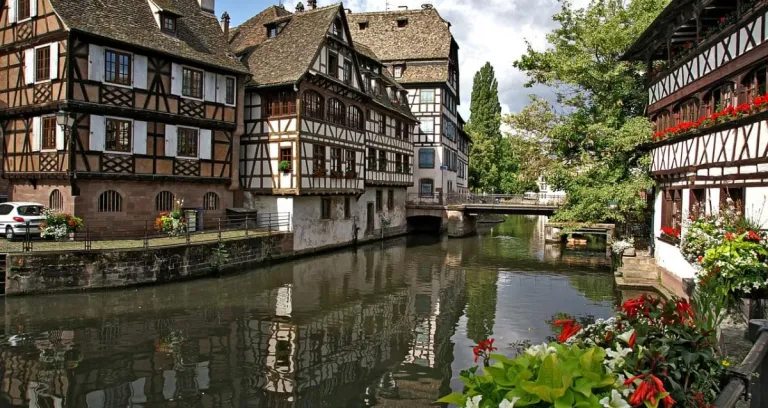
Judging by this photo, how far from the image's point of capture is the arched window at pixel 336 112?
97.6ft

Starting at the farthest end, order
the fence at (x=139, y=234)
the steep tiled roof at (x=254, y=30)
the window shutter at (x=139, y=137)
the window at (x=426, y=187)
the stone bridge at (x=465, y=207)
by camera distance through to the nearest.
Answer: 1. the window at (x=426, y=187)
2. the stone bridge at (x=465, y=207)
3. the steep tiled roof at (x=254, y=30)
4. the window shutter at (x=139, y=137)
5. the fence at (x=139, y=234)

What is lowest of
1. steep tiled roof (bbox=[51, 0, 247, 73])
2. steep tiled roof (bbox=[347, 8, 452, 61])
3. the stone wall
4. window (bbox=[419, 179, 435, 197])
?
the stone wall

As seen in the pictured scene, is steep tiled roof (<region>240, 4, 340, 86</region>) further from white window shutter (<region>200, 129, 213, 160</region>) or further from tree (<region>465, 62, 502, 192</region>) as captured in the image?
tree (<region>465, 62, 502, 192</region>)

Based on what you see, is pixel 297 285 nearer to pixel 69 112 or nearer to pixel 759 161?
pixel 69 112

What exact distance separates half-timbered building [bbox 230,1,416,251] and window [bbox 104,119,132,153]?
7155mm

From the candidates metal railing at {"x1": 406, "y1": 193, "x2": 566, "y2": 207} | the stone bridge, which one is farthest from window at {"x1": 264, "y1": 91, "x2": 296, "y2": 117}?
metal railing at {"x1": 406, "y1": 193, "x2": 566, "y2": 207}

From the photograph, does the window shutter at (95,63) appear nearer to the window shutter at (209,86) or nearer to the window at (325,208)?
the window shutter at (209,86)

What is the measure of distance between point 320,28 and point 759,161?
827 inches

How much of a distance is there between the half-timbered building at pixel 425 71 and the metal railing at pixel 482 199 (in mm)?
1267

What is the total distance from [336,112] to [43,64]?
1369cm


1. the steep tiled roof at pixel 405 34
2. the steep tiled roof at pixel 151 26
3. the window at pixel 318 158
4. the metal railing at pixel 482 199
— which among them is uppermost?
the steep tiled roof at pixel 405 34

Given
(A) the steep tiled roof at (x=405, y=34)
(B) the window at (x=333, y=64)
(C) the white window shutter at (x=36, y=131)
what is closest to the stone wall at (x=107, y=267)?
(C) the white window shutter at (x=36, y=131)

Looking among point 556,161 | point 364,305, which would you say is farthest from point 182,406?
point 556,161

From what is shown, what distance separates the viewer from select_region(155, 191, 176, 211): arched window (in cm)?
2356
